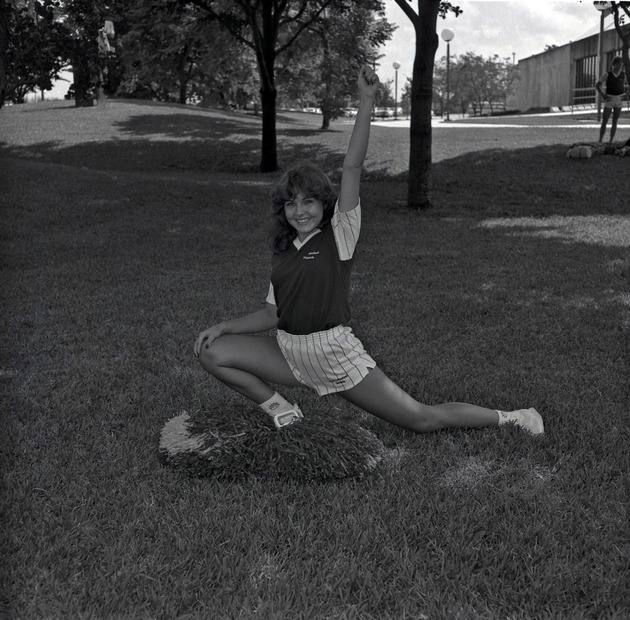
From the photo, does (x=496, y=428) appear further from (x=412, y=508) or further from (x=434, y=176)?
(x=434, y=176)

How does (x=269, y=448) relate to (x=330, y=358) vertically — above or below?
below

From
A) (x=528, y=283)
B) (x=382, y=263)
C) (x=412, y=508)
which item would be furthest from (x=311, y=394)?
(x=382, y=263)

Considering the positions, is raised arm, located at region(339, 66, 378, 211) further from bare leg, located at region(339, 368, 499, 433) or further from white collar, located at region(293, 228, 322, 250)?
bare leg, located at region(339, 368, 499, 433)

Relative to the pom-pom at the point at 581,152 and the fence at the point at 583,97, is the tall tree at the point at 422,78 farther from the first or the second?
the fence at the point at 583,97

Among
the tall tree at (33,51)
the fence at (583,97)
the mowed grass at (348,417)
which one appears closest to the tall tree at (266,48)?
the mowed grass at (348,417)

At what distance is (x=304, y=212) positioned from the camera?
11.1 feet

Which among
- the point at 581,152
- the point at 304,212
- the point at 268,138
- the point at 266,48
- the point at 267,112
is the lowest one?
the point at 304,212

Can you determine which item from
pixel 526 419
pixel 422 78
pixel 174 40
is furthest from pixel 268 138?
pixel 526 419

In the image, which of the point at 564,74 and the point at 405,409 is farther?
the point at 564,74

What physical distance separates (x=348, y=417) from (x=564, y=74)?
4942cm

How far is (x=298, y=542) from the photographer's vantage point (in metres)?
2.72

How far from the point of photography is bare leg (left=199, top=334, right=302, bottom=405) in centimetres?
358

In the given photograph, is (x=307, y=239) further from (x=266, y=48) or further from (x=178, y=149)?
(x=178, y=149)

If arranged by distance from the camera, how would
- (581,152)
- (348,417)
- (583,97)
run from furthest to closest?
(583,97)
(581,152)
(348,417)
